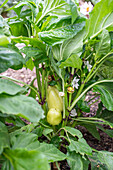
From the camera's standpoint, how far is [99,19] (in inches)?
28.2

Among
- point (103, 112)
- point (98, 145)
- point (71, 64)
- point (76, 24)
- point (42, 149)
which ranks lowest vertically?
point (98, 145)

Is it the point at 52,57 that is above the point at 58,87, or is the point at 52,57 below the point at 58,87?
above

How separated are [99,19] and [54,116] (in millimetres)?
406

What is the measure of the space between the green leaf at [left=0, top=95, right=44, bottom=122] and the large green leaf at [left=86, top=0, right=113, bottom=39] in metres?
0.42

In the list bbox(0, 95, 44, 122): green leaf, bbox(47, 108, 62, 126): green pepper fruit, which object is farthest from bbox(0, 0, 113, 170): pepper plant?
bbox(0, 95, 44, 122): green leaf

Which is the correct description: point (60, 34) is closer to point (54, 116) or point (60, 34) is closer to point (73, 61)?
point (73, 61)

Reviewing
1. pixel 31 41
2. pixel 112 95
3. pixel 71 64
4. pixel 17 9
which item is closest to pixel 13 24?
pixel 17 9

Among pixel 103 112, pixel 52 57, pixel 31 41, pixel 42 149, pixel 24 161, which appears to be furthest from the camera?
pixel 103 112

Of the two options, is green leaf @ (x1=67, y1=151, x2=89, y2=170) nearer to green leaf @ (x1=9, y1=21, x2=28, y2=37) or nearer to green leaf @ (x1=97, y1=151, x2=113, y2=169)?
green leaf @ (x1=97, y1=151, x2=113, y2=169)

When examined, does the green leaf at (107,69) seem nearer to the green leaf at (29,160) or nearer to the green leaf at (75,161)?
the green leaf at (75,161)

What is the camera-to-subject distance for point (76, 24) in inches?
27.9

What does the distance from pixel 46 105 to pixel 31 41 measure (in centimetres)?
31

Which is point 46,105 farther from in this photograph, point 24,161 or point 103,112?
point 24,161

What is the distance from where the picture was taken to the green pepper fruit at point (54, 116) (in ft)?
2.46
